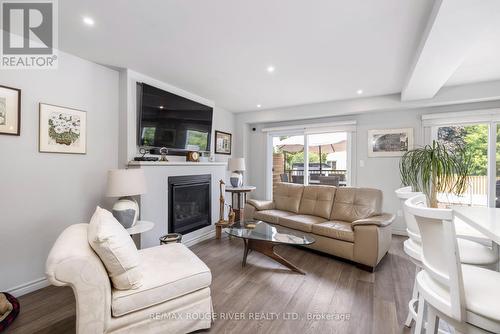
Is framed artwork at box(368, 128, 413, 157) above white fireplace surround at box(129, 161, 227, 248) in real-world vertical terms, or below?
above

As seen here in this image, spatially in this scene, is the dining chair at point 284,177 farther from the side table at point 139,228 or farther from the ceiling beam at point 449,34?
the side table at point 139,228

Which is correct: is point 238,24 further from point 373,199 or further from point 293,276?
point 373,199

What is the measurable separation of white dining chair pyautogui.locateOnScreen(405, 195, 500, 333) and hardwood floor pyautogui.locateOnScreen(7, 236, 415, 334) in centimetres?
92

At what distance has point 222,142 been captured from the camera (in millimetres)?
4859

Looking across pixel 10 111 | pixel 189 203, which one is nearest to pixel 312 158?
pixel 189 203

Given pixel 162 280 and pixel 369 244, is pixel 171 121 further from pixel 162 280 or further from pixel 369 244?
pixel 369 244

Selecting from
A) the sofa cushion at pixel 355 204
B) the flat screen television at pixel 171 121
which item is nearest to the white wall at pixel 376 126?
the sofa cushion at pixel 355 204

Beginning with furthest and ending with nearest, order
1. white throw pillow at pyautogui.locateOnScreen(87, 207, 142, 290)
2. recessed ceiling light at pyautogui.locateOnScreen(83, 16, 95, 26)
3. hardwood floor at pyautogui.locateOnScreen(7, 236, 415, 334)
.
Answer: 1. recessed ceiling light at pyautogui.locateOnScreen(83, 16, 95, 26)
2. hardwood floor at pyautogui.locateOnScreen(7, 236, 415, 334)
3. white throw pillow at pyautogui.locateOnScreen(87, 207, 142, 290)

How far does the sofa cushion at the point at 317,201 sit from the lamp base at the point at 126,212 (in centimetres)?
248

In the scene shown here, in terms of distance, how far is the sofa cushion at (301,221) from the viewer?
3137mm

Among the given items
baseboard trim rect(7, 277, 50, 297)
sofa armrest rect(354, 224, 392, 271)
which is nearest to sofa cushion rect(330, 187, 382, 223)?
sofa armrest rect(354, 224, 392, 271)

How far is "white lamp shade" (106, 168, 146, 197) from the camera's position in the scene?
229 cm

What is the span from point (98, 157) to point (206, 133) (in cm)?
177

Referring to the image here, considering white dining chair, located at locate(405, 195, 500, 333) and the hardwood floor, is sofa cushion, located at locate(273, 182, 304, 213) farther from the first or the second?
white dining chair, located at locate(405, 195, 500, 333)
